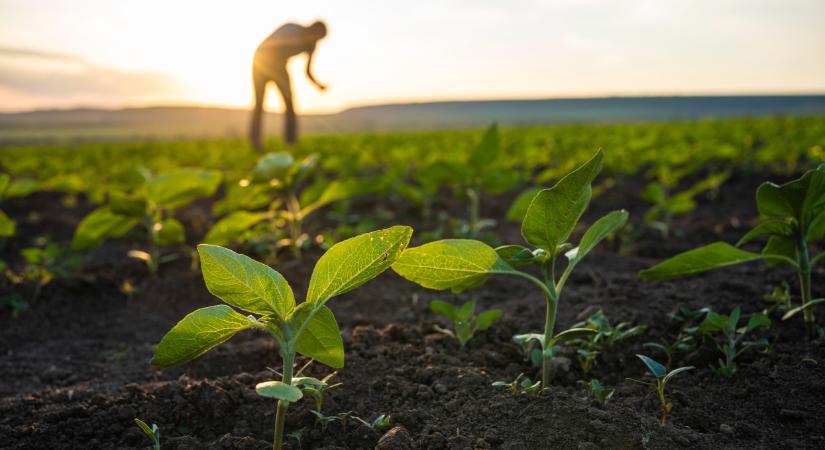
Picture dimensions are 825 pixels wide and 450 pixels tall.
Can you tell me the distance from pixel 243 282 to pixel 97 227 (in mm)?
2316

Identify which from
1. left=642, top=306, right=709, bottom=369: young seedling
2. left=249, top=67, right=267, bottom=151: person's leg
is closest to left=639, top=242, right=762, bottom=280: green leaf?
left=642, top=306, right=709, bottom=369: young seedling

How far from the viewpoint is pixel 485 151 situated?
345cm

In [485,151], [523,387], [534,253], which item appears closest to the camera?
[534,253]

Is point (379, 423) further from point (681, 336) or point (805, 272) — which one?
point (805, 272)

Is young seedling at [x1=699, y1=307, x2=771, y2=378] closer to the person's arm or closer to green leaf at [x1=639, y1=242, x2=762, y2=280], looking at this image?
green leaf at [x1=639, y1=242, x2=762, y2=280]

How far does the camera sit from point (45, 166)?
10.3m

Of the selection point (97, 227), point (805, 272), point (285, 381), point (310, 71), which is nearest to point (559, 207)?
point (285, 381)

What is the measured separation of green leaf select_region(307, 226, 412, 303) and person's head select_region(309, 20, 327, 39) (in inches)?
226

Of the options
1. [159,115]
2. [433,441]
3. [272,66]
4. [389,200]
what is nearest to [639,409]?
[433,441]

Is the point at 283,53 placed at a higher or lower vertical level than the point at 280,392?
higher

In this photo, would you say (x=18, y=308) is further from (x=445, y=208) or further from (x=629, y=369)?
(x=445, y=208)

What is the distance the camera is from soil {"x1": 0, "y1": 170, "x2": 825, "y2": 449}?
5.14 feet

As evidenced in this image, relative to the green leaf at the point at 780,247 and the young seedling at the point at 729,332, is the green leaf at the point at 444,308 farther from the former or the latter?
the green leaf at the point at 780,247

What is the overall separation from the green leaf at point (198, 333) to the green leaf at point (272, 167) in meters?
1.89
